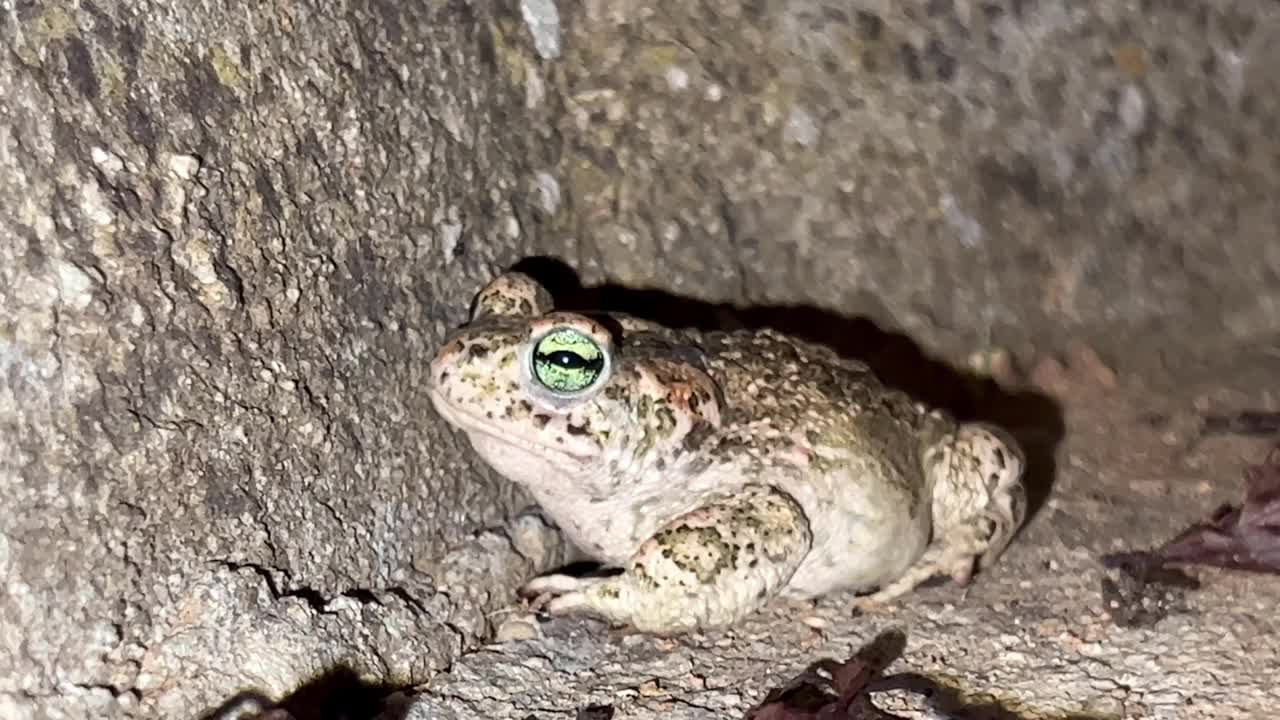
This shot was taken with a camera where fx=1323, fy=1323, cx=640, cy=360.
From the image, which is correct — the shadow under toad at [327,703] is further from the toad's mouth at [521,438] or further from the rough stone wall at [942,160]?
the rough stone wall at [942,160]

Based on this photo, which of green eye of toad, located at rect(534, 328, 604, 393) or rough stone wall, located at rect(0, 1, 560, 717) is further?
green eye of toad, located at rect(534, 328, 604, 393)

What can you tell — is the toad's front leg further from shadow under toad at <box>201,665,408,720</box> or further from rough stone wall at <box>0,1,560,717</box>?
shadow under toad at <box>201,665,408,720</box>

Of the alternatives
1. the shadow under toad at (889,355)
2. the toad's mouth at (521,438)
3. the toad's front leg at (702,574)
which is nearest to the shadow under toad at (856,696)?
the toad's front leg at (702,574)

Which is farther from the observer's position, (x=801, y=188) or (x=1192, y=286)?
(x=1192, y=286)

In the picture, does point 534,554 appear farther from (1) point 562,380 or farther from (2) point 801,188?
(2) point 801,188

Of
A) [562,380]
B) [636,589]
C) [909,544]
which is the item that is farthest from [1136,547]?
[562,380]

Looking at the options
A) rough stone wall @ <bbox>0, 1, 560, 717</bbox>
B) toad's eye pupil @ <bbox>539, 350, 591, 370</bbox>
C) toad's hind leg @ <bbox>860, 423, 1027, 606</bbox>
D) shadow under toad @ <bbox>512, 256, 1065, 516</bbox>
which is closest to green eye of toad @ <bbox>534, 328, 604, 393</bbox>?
toad's eye pupil @ <bbox>539, 350, 591, 370</bbox>

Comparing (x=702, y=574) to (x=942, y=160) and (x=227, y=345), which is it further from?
(x=942, y=160)

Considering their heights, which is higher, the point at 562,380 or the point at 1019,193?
the point at 562,380
